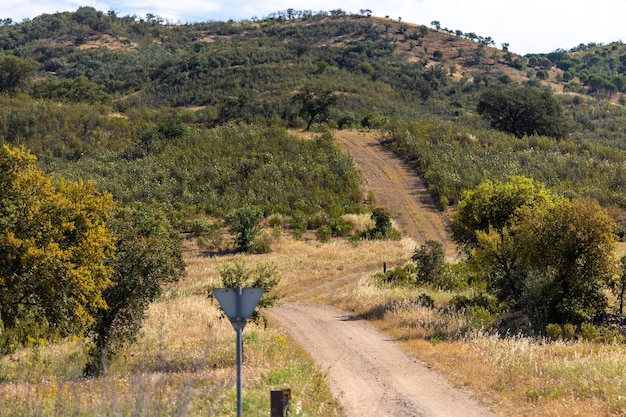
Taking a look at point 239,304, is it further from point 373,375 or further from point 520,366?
point 520,366

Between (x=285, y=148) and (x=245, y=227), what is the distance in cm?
2099

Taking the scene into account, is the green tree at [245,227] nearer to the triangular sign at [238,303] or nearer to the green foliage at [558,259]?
the green foliage at [558,259]

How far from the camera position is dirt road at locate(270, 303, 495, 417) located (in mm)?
12680

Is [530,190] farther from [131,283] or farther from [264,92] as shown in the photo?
[264,92]

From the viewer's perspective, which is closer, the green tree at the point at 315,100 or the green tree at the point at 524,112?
the green tree at the point at 315,100

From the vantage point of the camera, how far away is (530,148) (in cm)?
6294

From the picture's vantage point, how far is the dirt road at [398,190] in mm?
45997

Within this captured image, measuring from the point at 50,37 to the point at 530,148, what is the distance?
505ft

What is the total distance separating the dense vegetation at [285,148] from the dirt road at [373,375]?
5.18 m

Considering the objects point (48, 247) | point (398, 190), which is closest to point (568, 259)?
point (48, 247)

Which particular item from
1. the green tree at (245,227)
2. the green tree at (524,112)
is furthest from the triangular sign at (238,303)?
the green tree at (524,112)

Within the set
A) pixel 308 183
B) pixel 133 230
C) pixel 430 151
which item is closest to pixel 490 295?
pixel 133 230

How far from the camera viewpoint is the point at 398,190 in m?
54.7

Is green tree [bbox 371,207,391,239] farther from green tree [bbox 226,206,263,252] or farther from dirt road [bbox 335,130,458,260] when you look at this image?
green tree [bbox 226,206,263,252]
